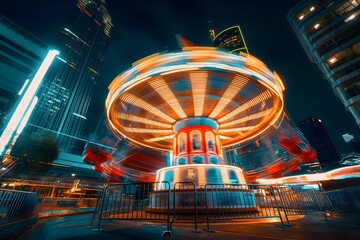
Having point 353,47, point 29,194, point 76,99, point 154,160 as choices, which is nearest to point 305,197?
point 29,194

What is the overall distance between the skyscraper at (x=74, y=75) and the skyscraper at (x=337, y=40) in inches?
2623

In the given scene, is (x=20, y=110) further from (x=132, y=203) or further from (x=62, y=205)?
(x=132, y=203)

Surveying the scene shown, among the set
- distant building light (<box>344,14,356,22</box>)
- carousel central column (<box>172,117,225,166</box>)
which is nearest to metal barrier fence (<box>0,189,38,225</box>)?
carousel central column (<box>172,117,225,166</box>)

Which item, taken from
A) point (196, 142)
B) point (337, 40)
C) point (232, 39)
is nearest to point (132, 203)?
point (196, 142)

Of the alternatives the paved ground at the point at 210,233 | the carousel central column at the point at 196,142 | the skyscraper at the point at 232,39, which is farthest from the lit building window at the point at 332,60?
the skyscraper at the point at 232,39

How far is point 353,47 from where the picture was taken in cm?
2491

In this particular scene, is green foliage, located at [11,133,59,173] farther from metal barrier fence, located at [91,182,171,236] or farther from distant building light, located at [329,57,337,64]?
distant building light, located at [329,57,337,64]

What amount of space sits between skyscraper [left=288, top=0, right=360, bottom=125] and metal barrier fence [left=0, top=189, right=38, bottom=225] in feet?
116

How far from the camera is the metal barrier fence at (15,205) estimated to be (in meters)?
5.10

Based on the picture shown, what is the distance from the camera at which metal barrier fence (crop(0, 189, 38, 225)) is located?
510 centimetres

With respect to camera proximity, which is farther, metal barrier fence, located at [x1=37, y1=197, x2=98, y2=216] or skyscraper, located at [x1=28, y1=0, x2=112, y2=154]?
skyscraper, located at [x1=28, y1=0, x2=112, y2=154]

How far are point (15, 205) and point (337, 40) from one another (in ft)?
135

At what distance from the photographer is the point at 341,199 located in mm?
9742

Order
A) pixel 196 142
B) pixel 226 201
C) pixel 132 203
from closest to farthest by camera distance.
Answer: pixel 132 203 → pixel 226 201 → pixel 196 142
